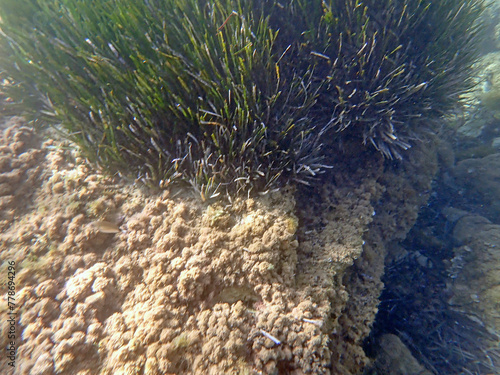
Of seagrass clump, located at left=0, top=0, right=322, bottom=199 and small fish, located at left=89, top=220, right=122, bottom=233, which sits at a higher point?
seagrass clump, located at left=0, top=0, right=322, bottom=199

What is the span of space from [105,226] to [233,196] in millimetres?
1279

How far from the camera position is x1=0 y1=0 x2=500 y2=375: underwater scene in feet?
6.37

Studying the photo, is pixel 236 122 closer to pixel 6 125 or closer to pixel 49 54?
pixel 49 54

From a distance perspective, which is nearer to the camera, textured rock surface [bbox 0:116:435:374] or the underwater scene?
textured rock surface [bbox 0:116:435:374]

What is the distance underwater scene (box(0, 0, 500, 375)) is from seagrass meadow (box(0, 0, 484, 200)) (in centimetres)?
3

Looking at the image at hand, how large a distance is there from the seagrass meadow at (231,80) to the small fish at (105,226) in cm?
57

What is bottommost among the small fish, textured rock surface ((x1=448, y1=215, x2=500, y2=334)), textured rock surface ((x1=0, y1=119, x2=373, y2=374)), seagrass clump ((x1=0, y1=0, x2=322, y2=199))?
textured rock surface ((x1=448, y1=215, x2=500, y2=334))

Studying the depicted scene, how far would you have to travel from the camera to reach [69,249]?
2307mm

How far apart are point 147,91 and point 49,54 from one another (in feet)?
5.76

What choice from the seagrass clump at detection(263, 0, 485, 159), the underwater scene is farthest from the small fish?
the seagrass clump at detection(263, 0, 485, 159)

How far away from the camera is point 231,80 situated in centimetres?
264

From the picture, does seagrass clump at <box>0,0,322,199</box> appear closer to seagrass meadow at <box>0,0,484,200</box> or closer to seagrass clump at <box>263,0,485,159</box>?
seagrass meadow at <box>0,0,484,200</box>

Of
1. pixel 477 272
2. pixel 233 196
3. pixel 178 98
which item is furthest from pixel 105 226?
pixel 477 272

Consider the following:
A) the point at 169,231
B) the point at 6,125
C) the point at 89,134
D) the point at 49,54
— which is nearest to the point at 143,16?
the point at 49,54
